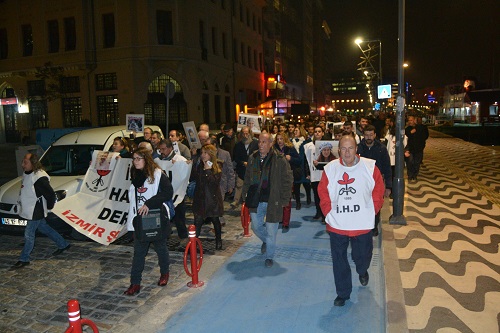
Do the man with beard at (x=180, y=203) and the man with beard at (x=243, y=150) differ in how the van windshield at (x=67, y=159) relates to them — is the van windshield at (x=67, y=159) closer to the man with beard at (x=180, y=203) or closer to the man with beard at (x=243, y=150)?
the man with beard at (x=180, y=203)

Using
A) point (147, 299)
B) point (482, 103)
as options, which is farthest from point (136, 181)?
point (482, 103)

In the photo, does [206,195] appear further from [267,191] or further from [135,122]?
[135,122]

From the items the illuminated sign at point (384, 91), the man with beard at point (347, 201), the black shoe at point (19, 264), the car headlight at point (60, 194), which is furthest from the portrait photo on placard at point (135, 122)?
the illuminated sign at point (384, 91)

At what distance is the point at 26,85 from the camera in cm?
3688

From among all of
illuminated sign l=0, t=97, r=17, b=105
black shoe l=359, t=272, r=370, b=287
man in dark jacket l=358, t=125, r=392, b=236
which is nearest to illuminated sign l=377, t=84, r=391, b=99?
man in dark jacket l=358, t=125, r=392, b=236

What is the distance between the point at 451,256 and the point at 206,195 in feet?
13.2

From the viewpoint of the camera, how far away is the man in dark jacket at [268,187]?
22.4 ft

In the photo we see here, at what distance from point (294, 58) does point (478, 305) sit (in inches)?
3088

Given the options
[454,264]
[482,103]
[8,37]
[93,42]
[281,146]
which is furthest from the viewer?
[482,103]

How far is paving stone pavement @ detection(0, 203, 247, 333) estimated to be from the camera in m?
5.53

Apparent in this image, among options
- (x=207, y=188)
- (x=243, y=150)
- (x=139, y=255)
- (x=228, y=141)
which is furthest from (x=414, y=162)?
(x=139, y=255)

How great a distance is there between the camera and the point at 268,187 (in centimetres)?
698

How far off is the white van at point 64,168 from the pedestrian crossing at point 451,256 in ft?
19.4

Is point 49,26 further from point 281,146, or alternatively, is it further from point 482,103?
point 482,103
